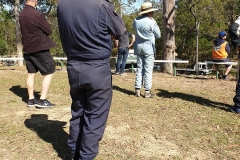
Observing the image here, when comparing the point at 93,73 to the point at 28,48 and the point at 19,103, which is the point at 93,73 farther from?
the point at 19,103

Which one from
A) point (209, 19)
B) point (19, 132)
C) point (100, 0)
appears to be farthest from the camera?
point (209, 19)

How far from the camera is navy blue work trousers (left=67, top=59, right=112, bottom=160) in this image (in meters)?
2.68

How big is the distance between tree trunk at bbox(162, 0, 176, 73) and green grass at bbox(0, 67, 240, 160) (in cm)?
469

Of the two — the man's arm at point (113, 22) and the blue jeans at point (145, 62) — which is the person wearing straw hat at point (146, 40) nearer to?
the blue jeans at point (145, 62)

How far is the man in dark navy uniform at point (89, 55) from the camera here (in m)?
2.59

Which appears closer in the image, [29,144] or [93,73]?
[93,73]

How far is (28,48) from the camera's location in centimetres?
470

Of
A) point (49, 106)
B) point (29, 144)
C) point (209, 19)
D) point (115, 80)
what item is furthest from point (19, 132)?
point (209, 19)

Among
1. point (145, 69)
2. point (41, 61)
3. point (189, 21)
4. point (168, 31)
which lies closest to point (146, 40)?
point (145, 69)

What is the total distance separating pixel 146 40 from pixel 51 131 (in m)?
2.65

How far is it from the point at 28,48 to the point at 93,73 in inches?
96.2

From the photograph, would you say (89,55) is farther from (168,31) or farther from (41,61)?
(168,31)

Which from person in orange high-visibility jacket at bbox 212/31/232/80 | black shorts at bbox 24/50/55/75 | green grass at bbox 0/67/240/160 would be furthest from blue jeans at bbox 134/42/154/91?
person in orange high-visibility jacket at bbox 212/31/232/80

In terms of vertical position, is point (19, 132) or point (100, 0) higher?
Result: point (100, 0)
